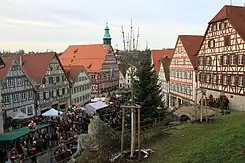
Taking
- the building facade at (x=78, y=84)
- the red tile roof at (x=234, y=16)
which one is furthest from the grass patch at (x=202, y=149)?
the building facade at (x=78, y=84)

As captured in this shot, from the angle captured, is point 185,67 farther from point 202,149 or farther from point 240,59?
point 202,149

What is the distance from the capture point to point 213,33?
111ft

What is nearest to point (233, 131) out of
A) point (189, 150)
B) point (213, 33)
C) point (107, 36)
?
point (189, 150)

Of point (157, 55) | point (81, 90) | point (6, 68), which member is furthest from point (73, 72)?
point (157, 55)

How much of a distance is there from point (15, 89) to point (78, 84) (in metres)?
17.2

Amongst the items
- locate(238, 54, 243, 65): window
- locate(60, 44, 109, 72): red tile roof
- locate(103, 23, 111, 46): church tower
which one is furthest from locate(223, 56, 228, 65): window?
locate(103, 23, 111, 46): church tower

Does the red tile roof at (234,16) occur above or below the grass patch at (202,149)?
above

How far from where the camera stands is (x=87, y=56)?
70000mm

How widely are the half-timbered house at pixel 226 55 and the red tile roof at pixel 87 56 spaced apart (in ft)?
112

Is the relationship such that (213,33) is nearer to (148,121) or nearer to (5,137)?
(148,121)

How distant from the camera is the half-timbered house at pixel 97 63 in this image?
65.7m

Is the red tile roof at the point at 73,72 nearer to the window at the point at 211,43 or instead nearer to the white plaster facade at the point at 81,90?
the white plaster facade at the point at 81,90

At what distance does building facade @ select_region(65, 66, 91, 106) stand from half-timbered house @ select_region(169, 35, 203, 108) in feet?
49.1

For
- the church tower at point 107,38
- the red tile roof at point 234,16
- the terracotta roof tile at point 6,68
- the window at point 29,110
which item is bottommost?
the window at point 29,110
